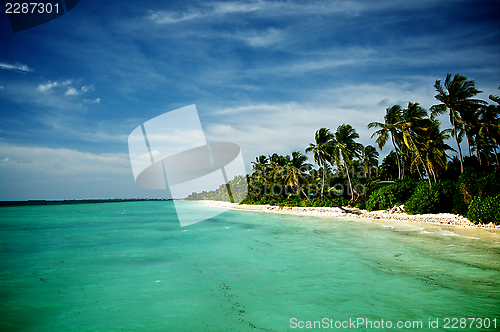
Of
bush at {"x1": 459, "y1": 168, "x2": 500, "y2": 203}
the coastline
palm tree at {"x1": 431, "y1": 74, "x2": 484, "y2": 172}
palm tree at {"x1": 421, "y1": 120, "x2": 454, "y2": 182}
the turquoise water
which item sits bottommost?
the coastline

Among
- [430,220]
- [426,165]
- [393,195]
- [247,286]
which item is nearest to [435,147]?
[426,165]

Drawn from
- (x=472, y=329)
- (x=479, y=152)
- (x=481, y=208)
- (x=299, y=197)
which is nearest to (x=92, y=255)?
(x=472, y=329)

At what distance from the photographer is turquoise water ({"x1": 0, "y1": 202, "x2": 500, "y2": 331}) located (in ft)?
20.6

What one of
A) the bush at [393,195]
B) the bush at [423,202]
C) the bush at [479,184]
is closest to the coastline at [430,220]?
the bush at [423,202]

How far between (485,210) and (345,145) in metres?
20.6

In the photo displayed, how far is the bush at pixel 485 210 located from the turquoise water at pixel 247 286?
495 centimetres

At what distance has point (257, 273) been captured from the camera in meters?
10.0

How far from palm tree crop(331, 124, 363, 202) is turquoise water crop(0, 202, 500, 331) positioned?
22669 mm

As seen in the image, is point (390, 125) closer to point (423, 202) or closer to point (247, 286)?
point (423, 202)

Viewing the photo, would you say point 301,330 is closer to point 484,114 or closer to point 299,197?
point 484,114

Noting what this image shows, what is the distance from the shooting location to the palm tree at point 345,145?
3659 cm

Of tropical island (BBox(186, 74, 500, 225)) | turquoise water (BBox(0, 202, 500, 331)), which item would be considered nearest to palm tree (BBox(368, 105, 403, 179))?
tropical island (BBox(186, 74, 500, 225))

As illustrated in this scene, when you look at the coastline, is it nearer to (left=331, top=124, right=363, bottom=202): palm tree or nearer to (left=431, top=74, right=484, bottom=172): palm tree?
(left=331, top=124, right=363, bottom=202): palm tree

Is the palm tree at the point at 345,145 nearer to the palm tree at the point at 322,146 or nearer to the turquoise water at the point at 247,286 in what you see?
the palm tree at the point at 322,146
